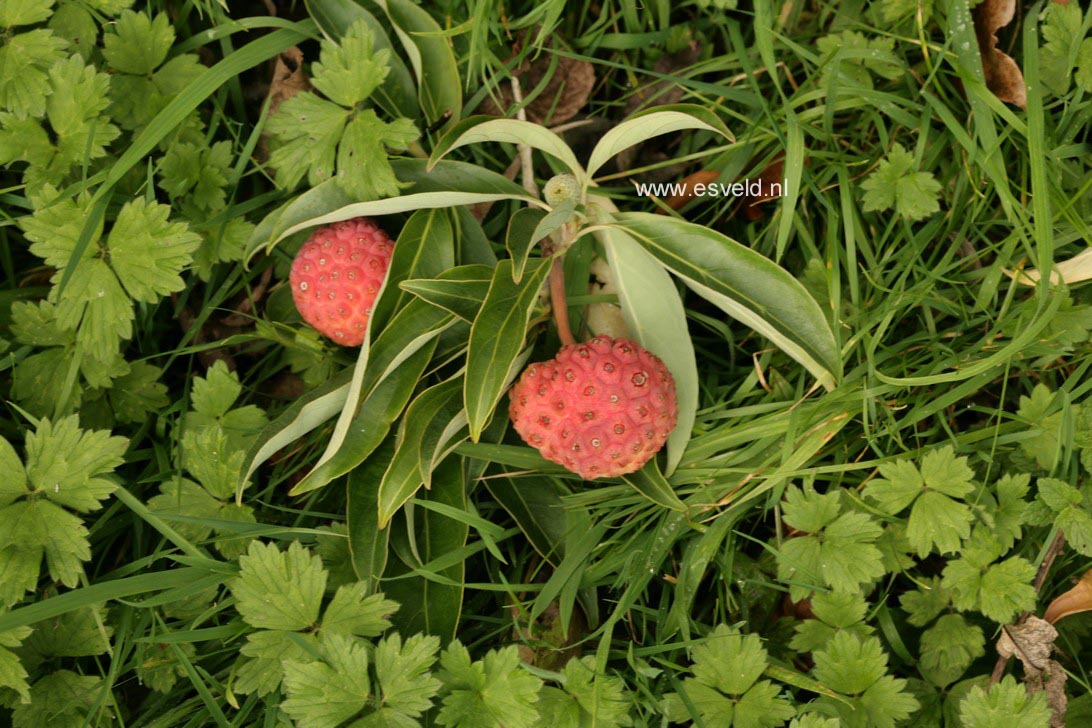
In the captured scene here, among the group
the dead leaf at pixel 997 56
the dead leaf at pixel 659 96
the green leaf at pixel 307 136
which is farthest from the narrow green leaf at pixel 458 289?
the dead leaf at pixel 997 56

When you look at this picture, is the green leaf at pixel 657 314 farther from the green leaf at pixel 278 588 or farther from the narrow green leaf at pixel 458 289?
the green leaf at pixel 278 588

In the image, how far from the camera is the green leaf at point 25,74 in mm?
1662

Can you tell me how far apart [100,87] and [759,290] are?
1245mm

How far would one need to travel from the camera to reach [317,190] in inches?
64.2

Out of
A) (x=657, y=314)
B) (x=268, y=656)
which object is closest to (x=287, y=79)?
(x=657, y=314)

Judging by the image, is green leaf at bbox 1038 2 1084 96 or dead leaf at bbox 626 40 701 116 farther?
dead leaf at bbox 626 40 701 116

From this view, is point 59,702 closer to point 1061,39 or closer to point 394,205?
point 394,205

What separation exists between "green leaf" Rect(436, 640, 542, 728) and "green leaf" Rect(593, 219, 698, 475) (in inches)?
18.9

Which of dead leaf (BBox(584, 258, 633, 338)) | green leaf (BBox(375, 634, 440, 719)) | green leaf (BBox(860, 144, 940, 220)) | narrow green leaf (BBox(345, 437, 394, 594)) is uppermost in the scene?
green leaf (BBox(860, 144, 940, 220))

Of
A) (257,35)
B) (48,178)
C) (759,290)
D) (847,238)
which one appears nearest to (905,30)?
(847,238)

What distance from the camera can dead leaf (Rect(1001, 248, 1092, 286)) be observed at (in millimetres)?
1692

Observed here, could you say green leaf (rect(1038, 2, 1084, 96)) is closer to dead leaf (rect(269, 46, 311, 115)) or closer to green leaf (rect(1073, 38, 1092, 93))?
green leaf (rect(1073, 38, 1092, 93))

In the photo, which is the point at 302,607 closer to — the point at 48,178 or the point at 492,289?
the point at 492,289

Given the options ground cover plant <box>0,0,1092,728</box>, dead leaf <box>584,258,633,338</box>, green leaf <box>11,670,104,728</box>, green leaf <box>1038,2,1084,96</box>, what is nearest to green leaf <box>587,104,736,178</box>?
ground cover plant <box>0,0,1092,728</box>
